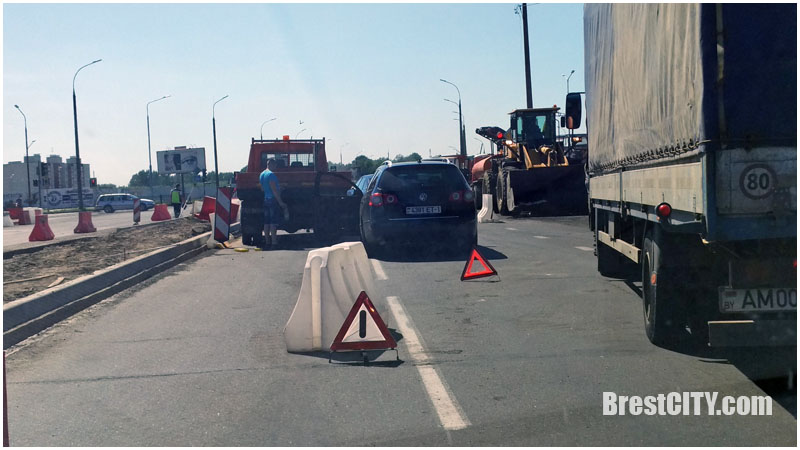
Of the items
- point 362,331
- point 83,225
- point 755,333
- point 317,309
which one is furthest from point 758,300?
point 83,225

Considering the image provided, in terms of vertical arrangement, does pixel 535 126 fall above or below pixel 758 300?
above

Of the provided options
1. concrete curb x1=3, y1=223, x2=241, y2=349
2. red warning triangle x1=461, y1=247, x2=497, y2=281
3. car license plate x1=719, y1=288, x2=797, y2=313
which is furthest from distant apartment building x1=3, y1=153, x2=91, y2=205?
car license plate x1=719, y1=288, x2=797, y2=313

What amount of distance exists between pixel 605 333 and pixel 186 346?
3.55 meters

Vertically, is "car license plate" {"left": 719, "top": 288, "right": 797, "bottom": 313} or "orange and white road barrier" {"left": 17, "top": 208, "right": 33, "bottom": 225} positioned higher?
"car license plate" {"left": 719, "top": 288, "right": 797, "bottom": 313}

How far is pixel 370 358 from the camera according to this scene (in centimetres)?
688

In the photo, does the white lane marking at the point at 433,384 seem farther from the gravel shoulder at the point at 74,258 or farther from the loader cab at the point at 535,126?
the loader cab at the point at 535,126

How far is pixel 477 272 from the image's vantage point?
467 inches

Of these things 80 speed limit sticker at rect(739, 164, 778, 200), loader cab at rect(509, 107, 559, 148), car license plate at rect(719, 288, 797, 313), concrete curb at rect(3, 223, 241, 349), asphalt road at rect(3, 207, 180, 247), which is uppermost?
loader cab at rect(509, 107, 559, 148)

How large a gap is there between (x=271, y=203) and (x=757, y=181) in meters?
13.1

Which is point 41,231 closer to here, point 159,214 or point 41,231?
point 41,231

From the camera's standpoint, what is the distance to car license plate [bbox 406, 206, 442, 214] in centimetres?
1480

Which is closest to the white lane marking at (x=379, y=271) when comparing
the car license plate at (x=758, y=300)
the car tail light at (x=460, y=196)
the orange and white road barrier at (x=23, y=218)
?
the car tail light at (x=460, y=196)

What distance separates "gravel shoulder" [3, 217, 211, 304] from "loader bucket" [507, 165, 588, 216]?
9136 mm

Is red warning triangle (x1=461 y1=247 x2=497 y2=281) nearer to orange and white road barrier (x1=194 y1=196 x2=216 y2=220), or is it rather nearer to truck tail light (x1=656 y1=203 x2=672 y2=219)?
truck tail light (x1=656 y1=203 x2=672 y2=219)
